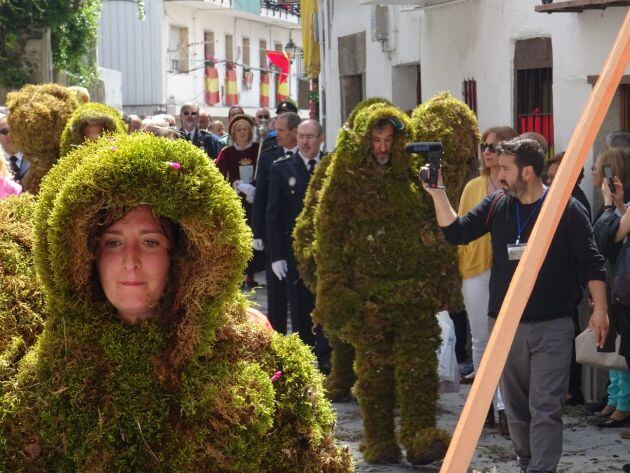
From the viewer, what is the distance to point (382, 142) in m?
7.70

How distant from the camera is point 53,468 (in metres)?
3.14

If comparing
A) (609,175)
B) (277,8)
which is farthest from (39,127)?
(277,8)

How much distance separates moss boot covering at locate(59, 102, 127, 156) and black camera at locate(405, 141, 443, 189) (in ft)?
5.98

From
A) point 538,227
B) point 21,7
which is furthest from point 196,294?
point 21,7

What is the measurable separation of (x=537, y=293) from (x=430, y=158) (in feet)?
3.09

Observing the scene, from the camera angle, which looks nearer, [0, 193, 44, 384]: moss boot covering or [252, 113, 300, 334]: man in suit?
[0, 193, 44, 384]: moss boot covering

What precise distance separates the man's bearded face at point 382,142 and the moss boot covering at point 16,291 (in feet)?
12.5

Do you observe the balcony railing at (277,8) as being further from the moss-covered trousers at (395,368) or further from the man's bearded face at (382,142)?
the moss-covered trousers at (395,368)

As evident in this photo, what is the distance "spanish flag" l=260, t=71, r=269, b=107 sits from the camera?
1960 inches

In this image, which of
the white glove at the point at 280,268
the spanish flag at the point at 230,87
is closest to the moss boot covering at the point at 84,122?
the white glove at the point at 280,268

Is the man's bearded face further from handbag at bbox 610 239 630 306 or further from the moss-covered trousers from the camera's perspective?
handbag at bbox 610 239 630 306

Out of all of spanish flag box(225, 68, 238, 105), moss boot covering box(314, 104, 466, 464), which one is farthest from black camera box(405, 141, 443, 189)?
spanish flag box(225, 68, 238, 105)

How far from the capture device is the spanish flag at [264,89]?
163 ft

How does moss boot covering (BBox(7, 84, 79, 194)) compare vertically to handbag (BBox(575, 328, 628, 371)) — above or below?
above
